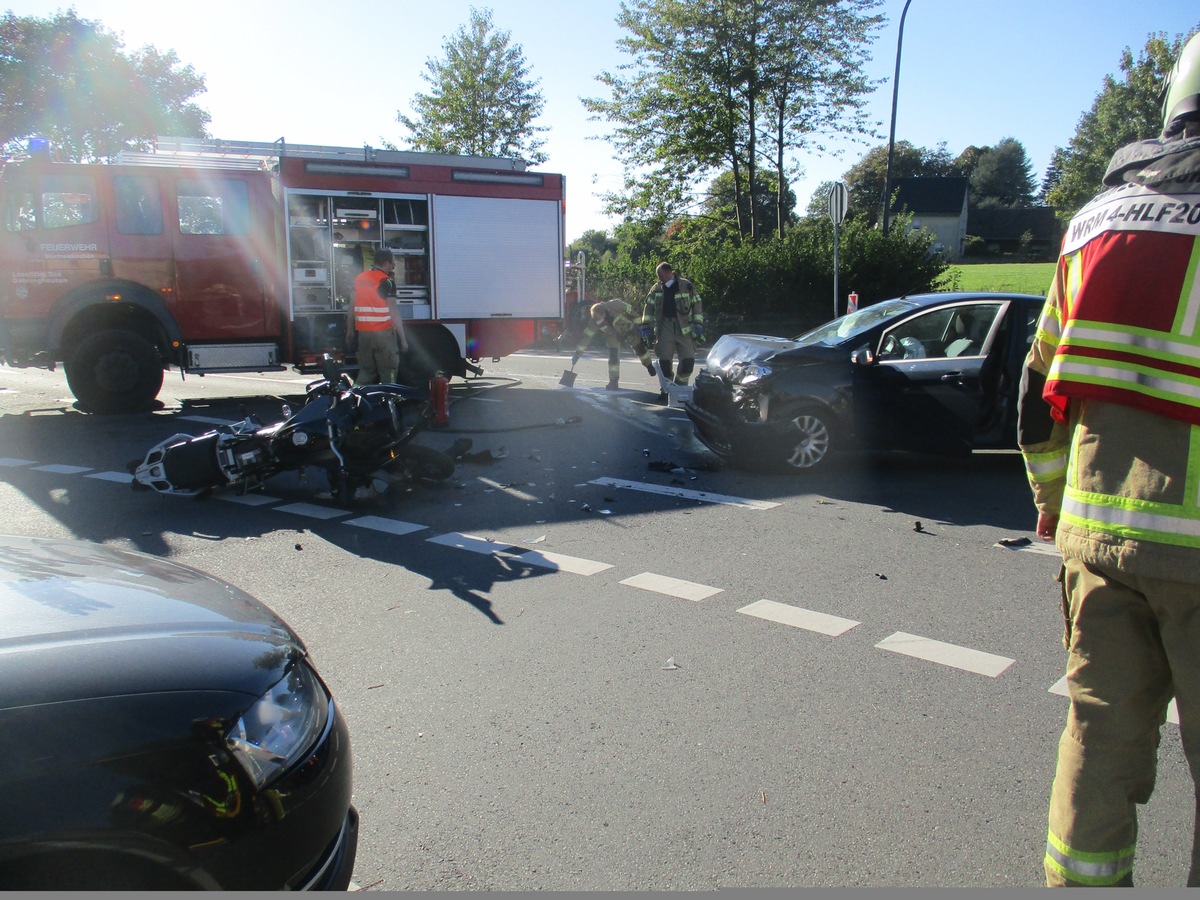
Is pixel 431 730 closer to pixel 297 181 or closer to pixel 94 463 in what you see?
pixel 94 463

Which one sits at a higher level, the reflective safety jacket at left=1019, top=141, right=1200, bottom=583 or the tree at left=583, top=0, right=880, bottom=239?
the tree at left=583, top=0, right=880, bottom=239

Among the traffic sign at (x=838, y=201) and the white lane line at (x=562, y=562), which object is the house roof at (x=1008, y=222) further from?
the white lane line at (x=562, y=562)

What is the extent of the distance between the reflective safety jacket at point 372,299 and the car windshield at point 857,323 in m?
4.66

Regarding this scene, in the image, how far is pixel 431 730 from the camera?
371 cm

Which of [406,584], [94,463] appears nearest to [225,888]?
[406,584]

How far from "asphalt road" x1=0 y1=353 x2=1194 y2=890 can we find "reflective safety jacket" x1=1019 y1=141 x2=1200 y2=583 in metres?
1.20

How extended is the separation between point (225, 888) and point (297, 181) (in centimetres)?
1212

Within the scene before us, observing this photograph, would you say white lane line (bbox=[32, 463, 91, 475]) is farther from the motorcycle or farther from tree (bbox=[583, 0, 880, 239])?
tree (bbox=[583, 0, 880, 239])

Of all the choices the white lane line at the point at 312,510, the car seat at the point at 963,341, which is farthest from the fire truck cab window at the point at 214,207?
the car seat at the point at 963,341

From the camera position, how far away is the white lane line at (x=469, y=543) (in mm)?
6223

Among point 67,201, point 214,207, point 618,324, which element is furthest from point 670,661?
point 67,201

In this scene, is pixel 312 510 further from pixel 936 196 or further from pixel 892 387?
pixel 936 196

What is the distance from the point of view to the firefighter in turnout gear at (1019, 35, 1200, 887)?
2090 mm

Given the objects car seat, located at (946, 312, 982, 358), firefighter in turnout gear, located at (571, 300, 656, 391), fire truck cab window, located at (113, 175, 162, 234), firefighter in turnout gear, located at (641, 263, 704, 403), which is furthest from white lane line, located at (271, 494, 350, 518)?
firefighter in turnout gear, located at (571, 300, 656, 391)
